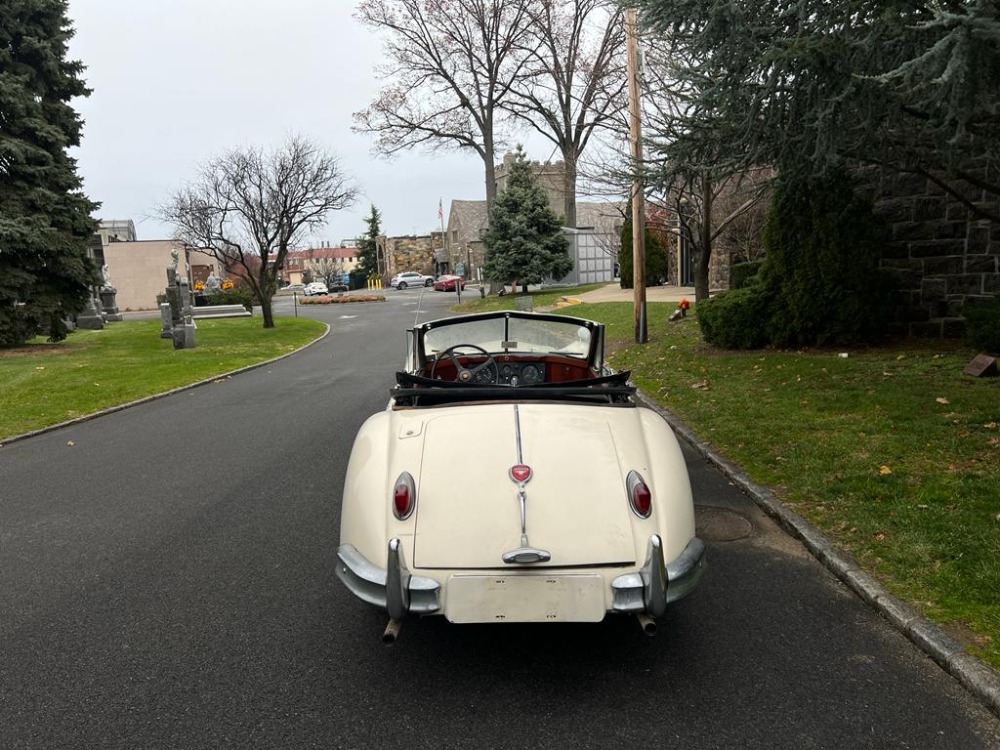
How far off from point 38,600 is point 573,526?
3.23m

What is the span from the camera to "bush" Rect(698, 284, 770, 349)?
1138 cm

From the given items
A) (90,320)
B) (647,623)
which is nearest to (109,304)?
(90,320)

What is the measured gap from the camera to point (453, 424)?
3469mm

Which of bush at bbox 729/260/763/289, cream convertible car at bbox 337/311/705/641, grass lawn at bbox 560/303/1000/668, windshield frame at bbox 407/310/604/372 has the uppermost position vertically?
bush at bbox 729/260/763/289

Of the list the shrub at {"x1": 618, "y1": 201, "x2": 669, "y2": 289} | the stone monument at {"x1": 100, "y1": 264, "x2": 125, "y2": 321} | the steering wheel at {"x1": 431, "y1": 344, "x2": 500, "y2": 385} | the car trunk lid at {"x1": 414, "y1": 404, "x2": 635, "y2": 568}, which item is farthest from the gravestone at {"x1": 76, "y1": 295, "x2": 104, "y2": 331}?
the car trunk lid at {"x1": 414, "y1": 404, "x2": 635, "y2": 568}

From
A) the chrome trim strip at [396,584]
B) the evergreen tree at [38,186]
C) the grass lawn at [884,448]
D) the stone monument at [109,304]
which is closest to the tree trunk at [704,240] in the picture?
the grass lawn at [884,448]

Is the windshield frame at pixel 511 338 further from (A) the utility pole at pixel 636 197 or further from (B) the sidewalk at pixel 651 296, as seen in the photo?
(B) the sidewalk at pixel 651 296

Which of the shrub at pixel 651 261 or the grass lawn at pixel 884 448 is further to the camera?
the shrub at pixel 651 261

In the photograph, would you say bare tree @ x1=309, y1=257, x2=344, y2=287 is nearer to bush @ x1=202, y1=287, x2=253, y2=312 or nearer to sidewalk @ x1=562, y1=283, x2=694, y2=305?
bush @ x1=202, y1=287, x2=253, y2=312

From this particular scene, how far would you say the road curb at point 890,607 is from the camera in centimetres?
288

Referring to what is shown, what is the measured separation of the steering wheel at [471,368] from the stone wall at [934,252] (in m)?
8.33

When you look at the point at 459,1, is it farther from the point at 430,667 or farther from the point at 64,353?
the point at 430,667

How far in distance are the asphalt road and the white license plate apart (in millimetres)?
379

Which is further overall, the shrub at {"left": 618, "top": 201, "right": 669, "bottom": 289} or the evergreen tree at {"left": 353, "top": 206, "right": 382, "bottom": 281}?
the evergreen tree at {"left": 353, "top": 206, "right": 382, "bottom": 281}
